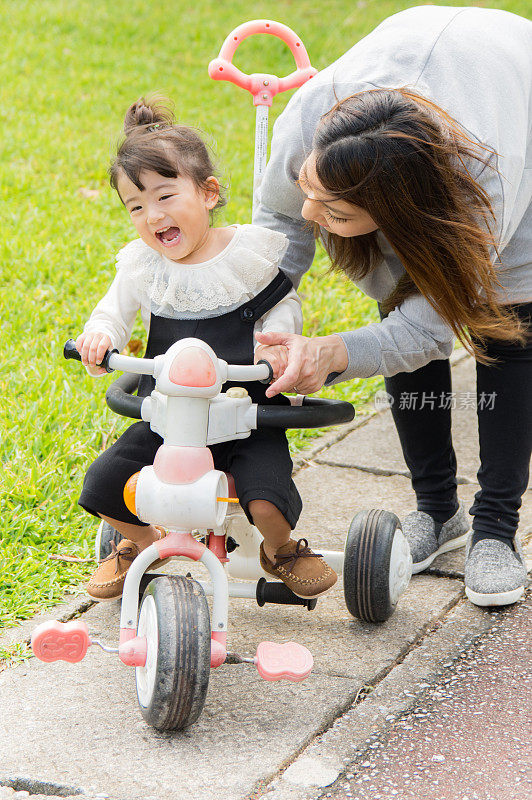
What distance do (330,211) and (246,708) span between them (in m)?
1.05

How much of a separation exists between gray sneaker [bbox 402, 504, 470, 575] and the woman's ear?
1.05m

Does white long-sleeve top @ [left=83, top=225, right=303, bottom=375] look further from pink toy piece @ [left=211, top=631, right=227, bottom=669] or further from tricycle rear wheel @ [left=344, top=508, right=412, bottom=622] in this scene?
pink toy piece @ [left=211, top=631, right=227, bottom=669]

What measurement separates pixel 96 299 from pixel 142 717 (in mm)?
2422

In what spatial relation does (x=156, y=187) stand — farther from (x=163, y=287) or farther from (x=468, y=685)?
(x=468, y=685)

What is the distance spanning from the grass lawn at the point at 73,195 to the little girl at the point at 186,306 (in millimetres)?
256

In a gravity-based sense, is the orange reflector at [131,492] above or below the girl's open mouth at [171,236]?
below

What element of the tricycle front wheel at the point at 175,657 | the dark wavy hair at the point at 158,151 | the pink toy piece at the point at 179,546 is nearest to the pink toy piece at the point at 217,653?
the tricycle front wheel at the point at 175,657

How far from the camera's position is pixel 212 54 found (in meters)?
7.92

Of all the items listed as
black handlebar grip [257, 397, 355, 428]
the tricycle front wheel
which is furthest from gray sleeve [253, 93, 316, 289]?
the tricycle front wheel

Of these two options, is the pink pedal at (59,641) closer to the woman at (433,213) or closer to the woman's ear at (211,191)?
the woman at (433,213)

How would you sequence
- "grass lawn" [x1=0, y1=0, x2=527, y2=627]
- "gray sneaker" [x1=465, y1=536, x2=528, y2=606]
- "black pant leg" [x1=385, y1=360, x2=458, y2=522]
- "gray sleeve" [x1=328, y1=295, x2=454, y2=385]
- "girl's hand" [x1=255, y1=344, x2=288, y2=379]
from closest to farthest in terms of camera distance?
"girl's hand" [x1=255, y1=344, x2=288, y2=379], "gray sleeve" [x1=328, y1=295, x2=454, y2=385], "gray sneaker" [x1=465, y1=536, x2=528, y2=606], "black pant leg" [x1=385, y1=360, x2=458, y2=522], "grass lawn" [x1=0, y1=0, x2=527, y2=627]

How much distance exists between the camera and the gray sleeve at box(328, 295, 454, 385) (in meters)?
2.10

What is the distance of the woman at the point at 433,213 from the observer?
193cm

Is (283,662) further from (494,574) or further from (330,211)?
(330,211)
